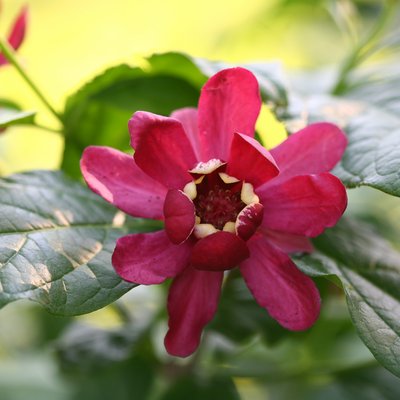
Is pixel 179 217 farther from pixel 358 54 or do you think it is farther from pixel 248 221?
pixel 358 54

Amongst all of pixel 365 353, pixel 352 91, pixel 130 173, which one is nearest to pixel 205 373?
pixel 365 353

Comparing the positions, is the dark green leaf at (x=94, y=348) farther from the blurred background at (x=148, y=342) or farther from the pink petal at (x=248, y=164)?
the pink petal at (x=248, y=164)

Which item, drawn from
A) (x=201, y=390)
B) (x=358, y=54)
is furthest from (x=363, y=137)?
(x=201, y=390)

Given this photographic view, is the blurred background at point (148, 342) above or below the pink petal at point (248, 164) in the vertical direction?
below

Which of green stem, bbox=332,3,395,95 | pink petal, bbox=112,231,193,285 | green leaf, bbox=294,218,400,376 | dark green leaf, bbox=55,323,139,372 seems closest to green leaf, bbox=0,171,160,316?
pink petal, bbox=112,231,193,285

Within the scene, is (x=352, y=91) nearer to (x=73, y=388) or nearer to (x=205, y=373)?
(x=205, y=373)

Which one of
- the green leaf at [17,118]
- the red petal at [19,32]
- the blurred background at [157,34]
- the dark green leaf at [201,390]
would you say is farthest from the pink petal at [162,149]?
the blurred background at [157,34]

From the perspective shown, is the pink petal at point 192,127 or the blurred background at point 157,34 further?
the blurred background at point 157,34
